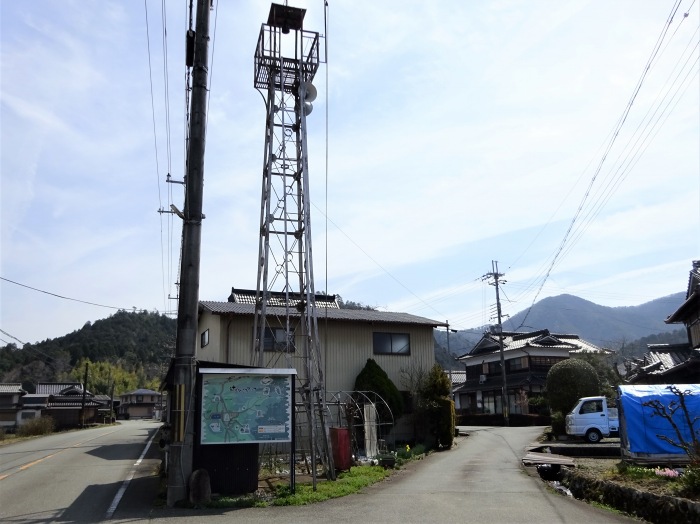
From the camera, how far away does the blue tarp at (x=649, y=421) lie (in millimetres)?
13109

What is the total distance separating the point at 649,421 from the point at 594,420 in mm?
12077

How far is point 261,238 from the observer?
1675cm

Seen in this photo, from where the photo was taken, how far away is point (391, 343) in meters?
25.7

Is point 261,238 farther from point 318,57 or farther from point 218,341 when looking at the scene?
point 218,341

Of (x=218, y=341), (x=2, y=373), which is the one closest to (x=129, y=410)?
(x=2, y=373)

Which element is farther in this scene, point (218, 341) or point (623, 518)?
point (218, 341)

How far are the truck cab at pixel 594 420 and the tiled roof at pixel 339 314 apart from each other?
6.84 m

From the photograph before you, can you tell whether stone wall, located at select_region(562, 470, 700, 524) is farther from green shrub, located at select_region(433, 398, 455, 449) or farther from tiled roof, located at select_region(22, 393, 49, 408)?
tiled roof, located at select_region(22, 393, 49, 408)

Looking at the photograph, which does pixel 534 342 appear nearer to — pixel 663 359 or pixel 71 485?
pixel 663 359

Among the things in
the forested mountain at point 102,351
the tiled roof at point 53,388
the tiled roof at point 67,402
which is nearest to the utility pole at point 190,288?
the tiled roof at point 67,402

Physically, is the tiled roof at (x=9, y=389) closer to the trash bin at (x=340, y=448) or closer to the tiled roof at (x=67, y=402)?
the tiled roof at (x=67, y=402)

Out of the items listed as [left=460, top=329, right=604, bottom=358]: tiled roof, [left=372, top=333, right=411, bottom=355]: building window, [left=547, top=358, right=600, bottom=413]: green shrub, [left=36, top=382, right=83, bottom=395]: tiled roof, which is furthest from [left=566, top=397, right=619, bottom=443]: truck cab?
[left=36, top=382, right=83, bottom=395]: tiled roof

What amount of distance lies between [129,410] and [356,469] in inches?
3603

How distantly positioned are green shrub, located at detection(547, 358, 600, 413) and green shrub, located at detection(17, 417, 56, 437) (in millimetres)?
34803
